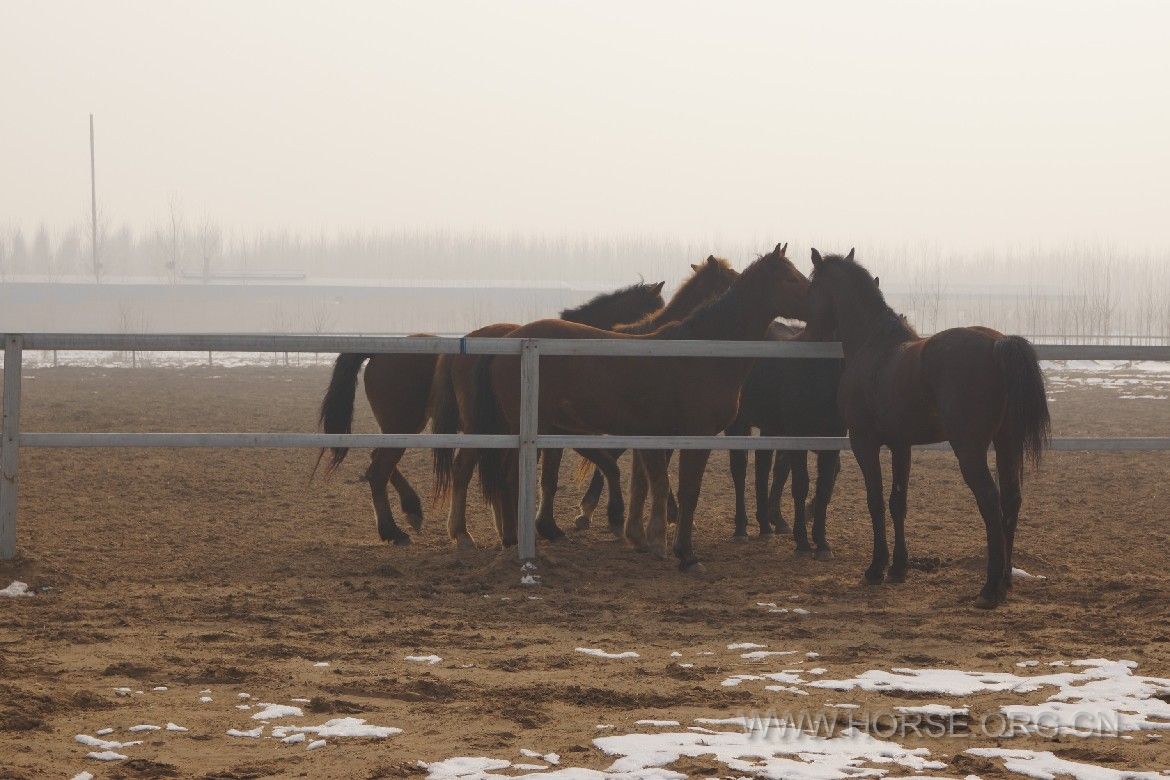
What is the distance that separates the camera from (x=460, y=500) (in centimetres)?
739

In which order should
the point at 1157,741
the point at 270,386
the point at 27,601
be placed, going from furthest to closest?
the point at 270,386
the point at 27,601
the point at 1157,741

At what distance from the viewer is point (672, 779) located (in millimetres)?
3217

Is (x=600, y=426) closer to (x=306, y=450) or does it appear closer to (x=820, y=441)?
(x=820, y=441)

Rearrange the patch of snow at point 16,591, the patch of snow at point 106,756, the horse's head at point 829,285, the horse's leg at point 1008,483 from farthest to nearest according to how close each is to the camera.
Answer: the horse's head at point 829,285 → the horse's leg at point 1008,483 → the patch of snow at point 16,591 → the patch of snow at point 106,756

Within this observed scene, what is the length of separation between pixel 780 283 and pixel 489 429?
1.99 metres

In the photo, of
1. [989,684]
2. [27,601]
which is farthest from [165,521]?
[989,684]

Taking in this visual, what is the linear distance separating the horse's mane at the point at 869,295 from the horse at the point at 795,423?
0.47 m

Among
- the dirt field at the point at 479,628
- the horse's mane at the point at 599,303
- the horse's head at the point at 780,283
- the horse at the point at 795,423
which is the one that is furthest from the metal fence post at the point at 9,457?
the horse at the point at 795,423

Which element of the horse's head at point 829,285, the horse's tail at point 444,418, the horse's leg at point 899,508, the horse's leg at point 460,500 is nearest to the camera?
the horse's leg at point 899,508

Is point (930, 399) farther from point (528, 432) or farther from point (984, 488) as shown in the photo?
point (528, 432)

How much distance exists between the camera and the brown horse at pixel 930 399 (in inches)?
228

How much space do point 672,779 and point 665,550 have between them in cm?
412

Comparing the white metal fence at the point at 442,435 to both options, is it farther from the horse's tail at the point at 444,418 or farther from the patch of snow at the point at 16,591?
the horse's tail at the point at 444,418

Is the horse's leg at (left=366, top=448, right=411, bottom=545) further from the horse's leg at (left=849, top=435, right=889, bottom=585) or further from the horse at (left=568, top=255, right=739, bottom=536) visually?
the horse's leg at (left=849, top=435, right=889, bottom=585)
